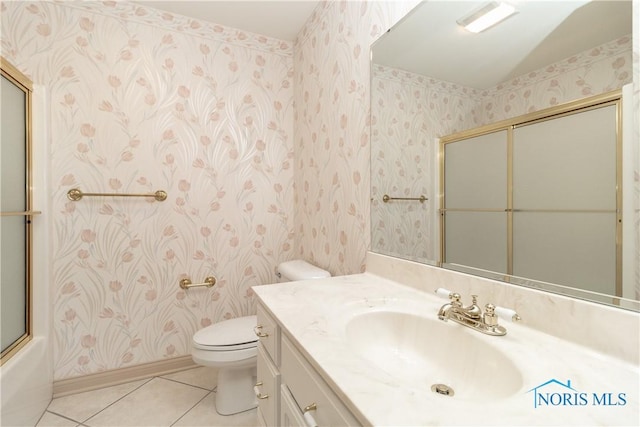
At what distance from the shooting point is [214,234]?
2039 mm

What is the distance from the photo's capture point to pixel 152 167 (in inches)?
74.4

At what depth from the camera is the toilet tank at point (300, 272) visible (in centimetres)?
167

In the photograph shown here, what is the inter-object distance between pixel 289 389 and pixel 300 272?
3.09ft

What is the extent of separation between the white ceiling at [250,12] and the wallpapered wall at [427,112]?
95 centimetres

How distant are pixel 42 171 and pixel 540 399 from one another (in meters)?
2.17

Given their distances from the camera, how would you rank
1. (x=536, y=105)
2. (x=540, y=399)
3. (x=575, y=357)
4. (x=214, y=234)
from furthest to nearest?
1. (x=214, y=234)
2. (x=536, y=105)
3. (x=575, y=357)
4. (x=540, y=399)

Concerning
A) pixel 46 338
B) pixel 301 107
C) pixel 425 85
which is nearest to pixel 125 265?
pixel 46 338

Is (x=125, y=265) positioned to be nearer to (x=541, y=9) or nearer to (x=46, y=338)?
(x=46, y=338)

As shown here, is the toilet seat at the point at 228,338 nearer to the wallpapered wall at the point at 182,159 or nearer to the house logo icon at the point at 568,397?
the wallpapered wall at the point at 182,159

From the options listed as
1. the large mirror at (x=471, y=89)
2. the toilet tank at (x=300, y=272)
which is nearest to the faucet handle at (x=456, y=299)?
the large mirror at (x=471, y=89)

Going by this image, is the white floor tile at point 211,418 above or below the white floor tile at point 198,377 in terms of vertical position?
below

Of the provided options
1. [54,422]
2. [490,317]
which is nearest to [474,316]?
[490,317]

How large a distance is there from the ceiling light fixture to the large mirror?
1cm

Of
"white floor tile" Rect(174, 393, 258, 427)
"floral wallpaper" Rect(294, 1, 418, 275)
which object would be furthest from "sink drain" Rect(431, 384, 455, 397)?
"white floor tile" Rect(174, 393, 258, 427)
